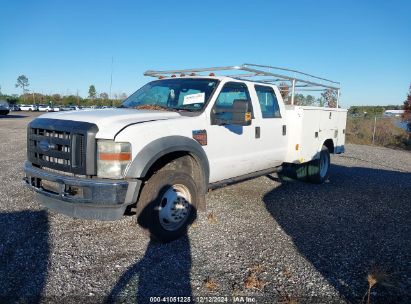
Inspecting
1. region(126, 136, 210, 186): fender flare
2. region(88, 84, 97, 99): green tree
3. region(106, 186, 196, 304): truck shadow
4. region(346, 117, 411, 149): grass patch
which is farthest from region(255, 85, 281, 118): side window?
region(88, 84, 97, 99): green tree

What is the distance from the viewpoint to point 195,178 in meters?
4.34

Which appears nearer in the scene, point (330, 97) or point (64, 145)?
point (64, 145)

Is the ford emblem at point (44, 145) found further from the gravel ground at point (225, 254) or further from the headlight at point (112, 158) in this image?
the gravel ground at point (225, 254)

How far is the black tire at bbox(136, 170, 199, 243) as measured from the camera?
3688mm

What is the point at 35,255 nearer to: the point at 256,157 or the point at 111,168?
the point at 111,168

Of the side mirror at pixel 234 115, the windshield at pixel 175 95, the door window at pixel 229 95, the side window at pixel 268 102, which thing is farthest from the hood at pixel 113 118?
the side window at pixel 268 102

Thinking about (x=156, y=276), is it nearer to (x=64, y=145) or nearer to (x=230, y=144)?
(x=64, y=145)

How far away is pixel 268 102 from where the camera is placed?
5699 mm

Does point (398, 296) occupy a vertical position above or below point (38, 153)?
below

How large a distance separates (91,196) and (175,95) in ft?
7.19

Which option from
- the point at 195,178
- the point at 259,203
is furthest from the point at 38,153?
the point at 259,203

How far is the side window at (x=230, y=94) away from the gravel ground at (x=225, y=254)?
1.64 metres

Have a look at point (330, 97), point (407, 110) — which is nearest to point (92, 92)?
point (407, 110)

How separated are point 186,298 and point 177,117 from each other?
2080mm
